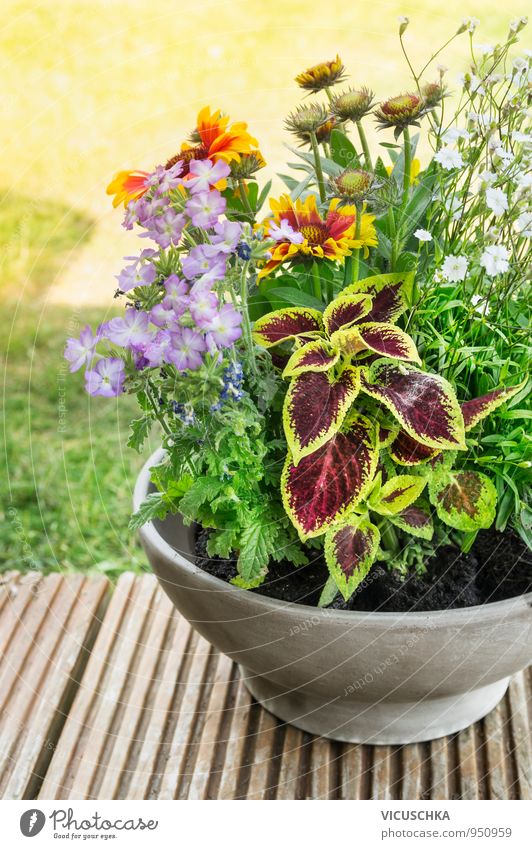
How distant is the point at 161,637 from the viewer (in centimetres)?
74

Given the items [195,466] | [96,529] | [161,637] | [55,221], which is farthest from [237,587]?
[55,221]

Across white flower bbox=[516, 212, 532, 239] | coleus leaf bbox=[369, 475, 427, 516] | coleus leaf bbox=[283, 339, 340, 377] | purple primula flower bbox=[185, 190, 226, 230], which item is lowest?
coleus leaf bbox=[369, 475, 427, 516]

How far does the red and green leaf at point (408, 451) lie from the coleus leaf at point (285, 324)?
9 centimetres

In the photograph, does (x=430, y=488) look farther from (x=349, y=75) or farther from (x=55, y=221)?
(x=55, y=221)

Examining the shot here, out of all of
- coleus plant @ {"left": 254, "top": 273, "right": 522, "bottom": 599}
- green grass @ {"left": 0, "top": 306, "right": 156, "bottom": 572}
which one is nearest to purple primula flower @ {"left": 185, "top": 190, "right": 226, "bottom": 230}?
coleus plant @ {"left": 254, "top": 273, "right": 522, "bottom": 599}

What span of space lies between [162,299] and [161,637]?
35 centimetres

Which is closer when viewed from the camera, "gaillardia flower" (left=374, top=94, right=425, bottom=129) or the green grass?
"gaillardia flower" (left=374, top=94, right=425, bottom=129)

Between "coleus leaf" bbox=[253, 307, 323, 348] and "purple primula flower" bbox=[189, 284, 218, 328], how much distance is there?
0.11 meters

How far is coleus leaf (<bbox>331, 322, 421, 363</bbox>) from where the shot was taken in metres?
0.52

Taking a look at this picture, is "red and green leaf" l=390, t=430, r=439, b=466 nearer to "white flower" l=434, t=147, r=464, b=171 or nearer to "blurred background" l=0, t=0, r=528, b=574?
"white flower" l=434, t=147, r=464, b=171

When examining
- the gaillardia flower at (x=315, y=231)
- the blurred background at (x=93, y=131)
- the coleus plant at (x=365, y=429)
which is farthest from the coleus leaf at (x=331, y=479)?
the blurred background at (x=93, y=131)

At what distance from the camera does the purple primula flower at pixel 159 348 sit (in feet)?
1.47
